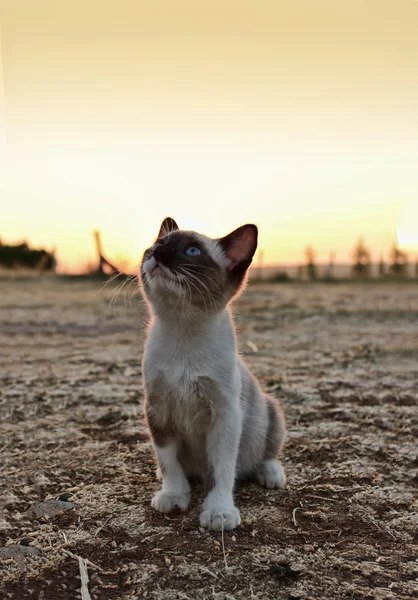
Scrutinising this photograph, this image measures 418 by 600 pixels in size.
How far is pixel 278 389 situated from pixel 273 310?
273 inches

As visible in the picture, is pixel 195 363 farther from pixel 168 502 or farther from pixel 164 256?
pixel 168 502

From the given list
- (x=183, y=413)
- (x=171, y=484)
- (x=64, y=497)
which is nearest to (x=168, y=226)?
(x=183, y=413)

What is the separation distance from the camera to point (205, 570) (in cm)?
238

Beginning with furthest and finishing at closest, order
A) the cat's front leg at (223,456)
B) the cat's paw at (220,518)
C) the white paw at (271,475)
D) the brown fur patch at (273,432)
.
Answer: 1. the brown fur patch at (273,432)
2. the white paw at (271,475)
3. the cat's front leg at (223,456)
4. the cat's paw at (220,518)

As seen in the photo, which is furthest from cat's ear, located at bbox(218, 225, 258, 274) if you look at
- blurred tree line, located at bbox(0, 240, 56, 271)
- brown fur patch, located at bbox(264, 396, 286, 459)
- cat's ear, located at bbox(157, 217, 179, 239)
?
blurred tree line, located at bbox(0, 240, 56, 271)

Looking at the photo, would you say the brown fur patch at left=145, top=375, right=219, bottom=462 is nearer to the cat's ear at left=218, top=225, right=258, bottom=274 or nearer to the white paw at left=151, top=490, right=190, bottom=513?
the white paw at left=151, top=490, right=190, bottom=513

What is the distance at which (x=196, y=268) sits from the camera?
2934mm

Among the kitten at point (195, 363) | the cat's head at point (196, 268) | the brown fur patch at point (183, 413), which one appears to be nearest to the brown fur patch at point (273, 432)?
the kitten at point (195, 363)

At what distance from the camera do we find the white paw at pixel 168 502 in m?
Answer: 2.94

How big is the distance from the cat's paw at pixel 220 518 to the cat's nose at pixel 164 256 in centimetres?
124

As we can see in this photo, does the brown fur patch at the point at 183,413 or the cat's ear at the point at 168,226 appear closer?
the brown fur patch at the point at 183,413

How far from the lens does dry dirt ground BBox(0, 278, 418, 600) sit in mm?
2361

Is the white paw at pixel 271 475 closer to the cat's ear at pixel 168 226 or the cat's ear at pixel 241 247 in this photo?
the cat's ear at pixel 241 247

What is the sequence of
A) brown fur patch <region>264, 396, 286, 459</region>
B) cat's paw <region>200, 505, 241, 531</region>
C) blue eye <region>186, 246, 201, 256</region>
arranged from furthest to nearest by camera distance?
brown fur patch <region>264, 396, 286, 459</region> → blue eye <region>186, 246, 201, 256</region> → cat's paw <region>200, 505, 241, 531</region>
